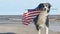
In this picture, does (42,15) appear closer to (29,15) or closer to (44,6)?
(44,6)

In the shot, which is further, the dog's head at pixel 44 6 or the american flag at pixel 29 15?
the american flag at pixel 29 15

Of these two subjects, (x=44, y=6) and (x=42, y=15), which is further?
(x=42, y=15)

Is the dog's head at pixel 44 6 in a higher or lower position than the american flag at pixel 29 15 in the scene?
higher

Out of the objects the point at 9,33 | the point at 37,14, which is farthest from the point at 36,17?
the point at 9,33

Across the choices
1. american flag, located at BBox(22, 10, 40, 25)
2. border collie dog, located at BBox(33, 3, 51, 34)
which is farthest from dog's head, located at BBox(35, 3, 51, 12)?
american flag, located at BBox(22, 10, 40, 25)

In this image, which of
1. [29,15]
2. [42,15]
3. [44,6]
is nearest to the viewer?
[44,6]

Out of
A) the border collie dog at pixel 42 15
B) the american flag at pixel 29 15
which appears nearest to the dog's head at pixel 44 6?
the border collie dog at pixel 42 15

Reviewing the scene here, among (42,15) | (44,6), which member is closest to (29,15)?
(42,15)

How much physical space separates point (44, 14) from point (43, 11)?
0.18 meters

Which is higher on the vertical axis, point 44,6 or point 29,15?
point 44,6

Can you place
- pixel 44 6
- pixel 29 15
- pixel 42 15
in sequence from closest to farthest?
pixel 44 6, pixel 42 15, pixel 29 15

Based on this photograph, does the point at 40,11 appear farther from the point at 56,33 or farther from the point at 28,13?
the point at 56,33

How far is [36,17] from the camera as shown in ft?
53.1

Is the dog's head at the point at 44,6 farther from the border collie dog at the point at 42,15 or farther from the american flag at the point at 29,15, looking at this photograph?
the american flag at the point at 29,15
